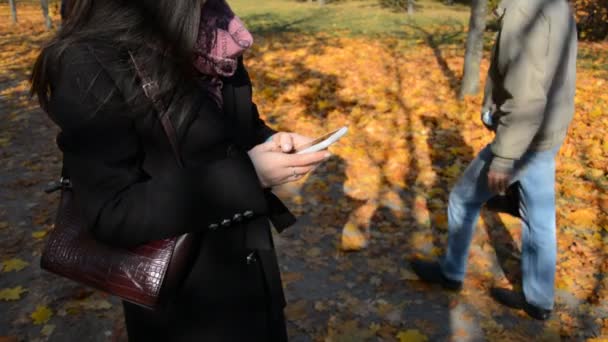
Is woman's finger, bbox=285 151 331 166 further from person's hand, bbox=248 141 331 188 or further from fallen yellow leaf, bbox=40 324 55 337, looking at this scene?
fallen yellow leaf, bbox=40 324 55 337

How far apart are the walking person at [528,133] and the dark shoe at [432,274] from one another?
0.10 m

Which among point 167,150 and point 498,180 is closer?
point 167,150

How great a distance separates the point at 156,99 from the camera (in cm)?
110

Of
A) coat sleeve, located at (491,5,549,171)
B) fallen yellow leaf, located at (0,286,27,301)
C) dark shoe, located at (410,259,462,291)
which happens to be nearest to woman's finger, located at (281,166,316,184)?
coat sleeve, located at (491,5,549,171)

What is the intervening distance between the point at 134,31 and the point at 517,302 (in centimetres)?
277

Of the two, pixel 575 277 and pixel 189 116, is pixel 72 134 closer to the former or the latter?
pixel 189 116

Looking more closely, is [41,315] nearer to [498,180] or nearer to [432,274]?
[432,274]

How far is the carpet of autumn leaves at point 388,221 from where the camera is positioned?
299 cm

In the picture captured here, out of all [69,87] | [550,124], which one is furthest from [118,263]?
[550,124]

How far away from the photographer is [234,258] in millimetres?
1313

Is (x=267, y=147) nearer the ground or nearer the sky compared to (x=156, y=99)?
nearer the ground

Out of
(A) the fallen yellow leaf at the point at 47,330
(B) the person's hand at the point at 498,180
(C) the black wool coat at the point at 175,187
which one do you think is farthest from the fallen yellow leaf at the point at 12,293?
(B) the person's hand at the point at 498,180

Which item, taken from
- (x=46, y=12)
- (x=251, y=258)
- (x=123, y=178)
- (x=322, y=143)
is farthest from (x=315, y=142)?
(x=46, y=12)

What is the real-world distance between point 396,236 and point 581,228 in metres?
1.42
